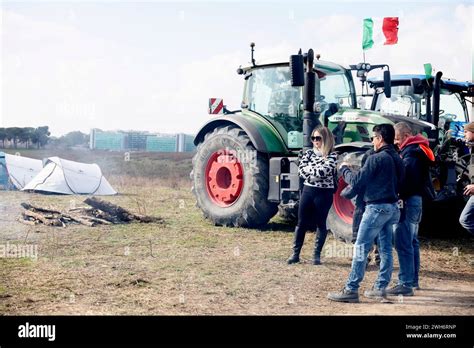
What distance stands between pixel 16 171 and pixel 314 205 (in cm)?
1138

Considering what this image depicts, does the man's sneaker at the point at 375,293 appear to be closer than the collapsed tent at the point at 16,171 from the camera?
Yes

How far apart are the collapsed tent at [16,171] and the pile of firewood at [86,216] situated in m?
5.34

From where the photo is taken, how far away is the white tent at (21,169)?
51.8 ft

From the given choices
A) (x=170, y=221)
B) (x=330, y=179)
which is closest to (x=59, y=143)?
(x=170, y=221)

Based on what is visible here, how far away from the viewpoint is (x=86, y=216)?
34.0 feet

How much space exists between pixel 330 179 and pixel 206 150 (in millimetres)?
3825

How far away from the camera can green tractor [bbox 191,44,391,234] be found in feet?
29.5

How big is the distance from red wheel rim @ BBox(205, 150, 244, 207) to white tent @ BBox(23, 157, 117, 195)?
235 inches

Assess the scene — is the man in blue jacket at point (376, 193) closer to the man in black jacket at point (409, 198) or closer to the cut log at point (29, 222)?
the man in black jacket at point (409, 198)

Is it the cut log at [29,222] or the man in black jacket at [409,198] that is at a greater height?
the man in black jacket at [409,198]

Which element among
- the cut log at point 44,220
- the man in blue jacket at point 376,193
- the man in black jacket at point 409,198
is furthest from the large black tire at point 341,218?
the cut log at point 44,220

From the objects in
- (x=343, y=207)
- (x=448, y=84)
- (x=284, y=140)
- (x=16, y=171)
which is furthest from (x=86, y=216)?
(x=448, y=84)

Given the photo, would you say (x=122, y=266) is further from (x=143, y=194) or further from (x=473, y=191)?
(x=143, y=194)

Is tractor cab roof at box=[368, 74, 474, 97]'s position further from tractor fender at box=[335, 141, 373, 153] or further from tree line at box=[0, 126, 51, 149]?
tree line at box=[0, 126, 51, 149]
